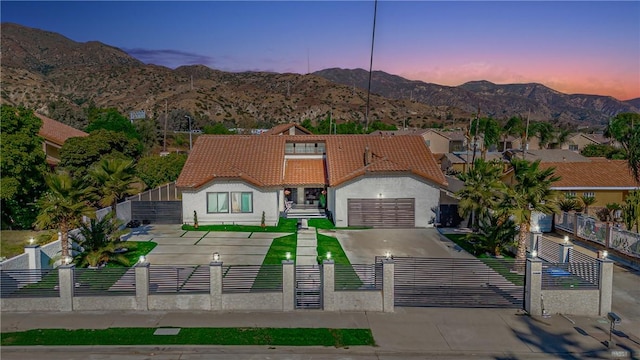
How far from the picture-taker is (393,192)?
2945 cm

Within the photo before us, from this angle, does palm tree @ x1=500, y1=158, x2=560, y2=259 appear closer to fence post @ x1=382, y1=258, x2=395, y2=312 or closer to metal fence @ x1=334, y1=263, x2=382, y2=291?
fence post @ x1=382, y1=258, x2=395, y2=312

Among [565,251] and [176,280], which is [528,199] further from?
[176,280]

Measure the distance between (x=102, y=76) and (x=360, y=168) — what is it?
464 feet

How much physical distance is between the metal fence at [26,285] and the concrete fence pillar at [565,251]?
1792 centimetres

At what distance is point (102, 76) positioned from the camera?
149 m

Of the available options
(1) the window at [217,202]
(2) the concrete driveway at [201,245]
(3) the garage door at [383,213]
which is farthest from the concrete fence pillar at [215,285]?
(3) the garage door at [383,213]

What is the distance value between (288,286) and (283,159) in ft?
61.1

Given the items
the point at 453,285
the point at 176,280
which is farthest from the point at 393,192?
the point at 176,280

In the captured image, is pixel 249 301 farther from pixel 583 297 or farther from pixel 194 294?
pixel 583 297

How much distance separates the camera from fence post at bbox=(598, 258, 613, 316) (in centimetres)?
1491

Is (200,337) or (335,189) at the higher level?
(335,189)

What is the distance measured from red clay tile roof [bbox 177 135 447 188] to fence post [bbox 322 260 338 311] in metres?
14.8

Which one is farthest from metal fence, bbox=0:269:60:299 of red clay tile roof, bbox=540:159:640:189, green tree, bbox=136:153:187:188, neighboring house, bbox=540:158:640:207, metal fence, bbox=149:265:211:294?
red clay tile roof, bbox=540:159:640:189

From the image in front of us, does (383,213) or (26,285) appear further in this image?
(383,213)
